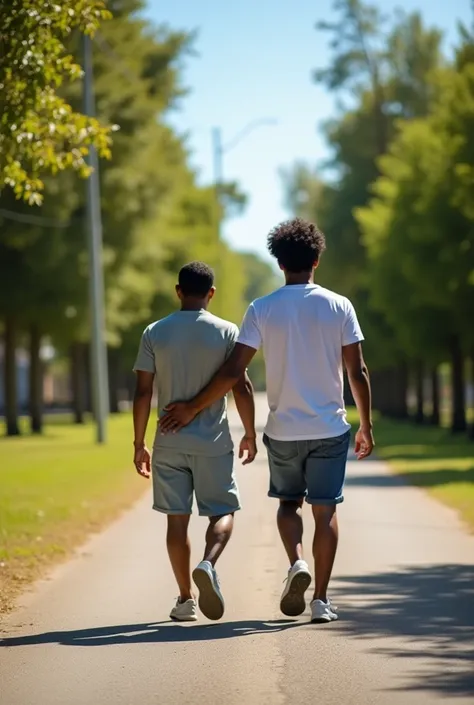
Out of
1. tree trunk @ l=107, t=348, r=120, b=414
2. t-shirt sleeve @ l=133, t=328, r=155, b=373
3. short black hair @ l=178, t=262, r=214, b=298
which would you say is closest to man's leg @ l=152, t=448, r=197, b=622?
t-shirt sleeve @ l=133, t=328, r=155, b=373

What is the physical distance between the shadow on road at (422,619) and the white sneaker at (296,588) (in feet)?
0.90

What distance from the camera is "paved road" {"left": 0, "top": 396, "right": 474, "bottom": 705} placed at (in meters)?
7.31

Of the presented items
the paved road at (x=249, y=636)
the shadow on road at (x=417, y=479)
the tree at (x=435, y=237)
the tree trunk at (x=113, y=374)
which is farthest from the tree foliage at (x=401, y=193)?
the paved road at (x=249, y=636)

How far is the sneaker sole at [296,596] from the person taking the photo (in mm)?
9000

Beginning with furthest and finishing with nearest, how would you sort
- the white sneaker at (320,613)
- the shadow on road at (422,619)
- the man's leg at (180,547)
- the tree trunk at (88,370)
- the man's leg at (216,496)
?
the tree trunk at (88,370) < the man's leg at (180,547) < the man's leg at (216,496) < the white sneaker at (320,613) < the shadow on road at (422,619)

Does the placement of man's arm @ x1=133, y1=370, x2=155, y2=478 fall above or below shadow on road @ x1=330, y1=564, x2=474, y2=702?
above

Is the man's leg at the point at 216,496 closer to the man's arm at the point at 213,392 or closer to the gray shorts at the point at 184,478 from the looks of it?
the gray shorts at the point at 184,478

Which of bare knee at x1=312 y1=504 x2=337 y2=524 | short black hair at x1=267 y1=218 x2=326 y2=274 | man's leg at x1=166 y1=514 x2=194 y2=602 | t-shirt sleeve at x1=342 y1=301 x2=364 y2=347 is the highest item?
short black hair at x1=267 y1=218 x2=326 y2=274

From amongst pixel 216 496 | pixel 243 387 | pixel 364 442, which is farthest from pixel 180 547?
pixel 364 442

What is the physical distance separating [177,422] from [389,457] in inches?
981

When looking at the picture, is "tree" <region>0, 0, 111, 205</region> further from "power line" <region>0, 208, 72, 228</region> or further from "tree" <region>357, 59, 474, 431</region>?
"power line" <region>0, 208, 72, 228</region>

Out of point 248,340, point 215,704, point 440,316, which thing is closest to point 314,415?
point 248,340

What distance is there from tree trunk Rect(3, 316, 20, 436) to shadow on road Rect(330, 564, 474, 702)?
1398 inches

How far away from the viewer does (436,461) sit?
105ft
